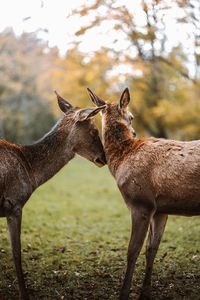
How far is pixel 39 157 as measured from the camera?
5.42m

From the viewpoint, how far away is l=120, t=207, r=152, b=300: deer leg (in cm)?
466

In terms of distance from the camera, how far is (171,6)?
6.94 meters

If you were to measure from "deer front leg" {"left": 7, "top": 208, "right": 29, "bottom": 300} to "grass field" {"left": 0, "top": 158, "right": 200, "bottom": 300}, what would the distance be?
271 millimetres

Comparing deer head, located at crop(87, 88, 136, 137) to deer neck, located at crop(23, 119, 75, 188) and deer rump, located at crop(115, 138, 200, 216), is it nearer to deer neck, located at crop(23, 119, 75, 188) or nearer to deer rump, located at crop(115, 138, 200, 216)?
deer neck, located at crop(23, 119, 75, 188)

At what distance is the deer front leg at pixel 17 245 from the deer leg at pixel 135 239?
1.07 meters

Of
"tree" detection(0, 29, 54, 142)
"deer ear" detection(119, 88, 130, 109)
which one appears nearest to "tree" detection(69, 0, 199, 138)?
"deer ear" detection(119, 88, 130, 109)

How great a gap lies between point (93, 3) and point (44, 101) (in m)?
22.4

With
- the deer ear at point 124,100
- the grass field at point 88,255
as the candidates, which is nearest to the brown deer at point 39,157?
the deer ear at point 124,100

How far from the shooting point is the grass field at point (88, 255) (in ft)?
17.3

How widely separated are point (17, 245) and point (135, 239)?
1289 mm

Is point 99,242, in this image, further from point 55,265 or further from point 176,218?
point 176,218

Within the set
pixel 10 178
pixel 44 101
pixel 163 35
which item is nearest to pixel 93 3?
pixel 163 35

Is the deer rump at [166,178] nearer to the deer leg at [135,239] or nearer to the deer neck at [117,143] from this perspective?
the deer leg at [135,239]

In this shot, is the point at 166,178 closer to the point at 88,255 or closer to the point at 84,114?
the point at 84,114
